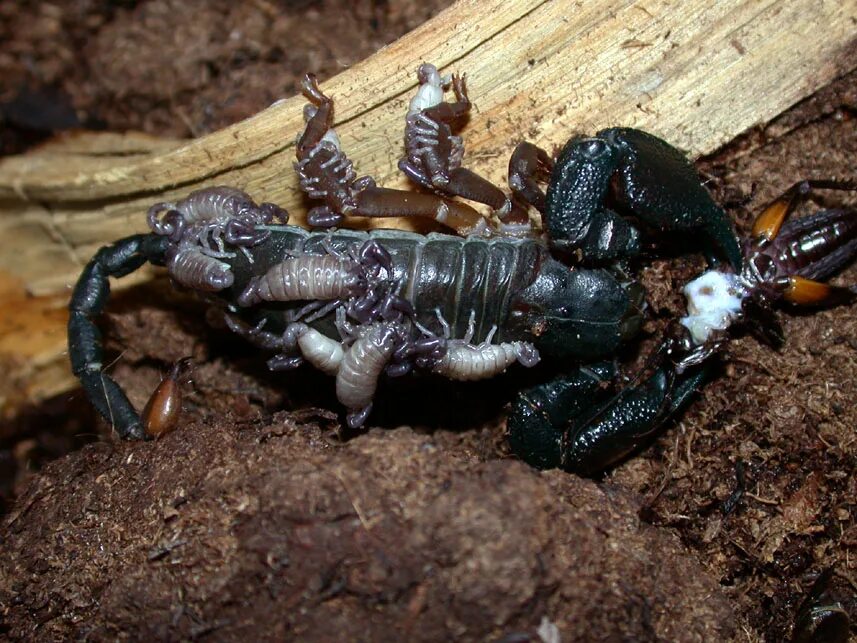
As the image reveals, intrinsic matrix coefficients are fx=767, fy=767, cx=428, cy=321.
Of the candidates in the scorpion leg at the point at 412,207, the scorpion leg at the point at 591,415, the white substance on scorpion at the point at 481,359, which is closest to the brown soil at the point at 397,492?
the scorpion leg at the point at 591,415

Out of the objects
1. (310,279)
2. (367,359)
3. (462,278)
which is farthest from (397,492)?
(462,278)

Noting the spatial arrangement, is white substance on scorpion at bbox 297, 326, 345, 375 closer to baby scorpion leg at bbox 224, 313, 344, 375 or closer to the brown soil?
baby scorpion leg at bbox 224, 313, 344, 375

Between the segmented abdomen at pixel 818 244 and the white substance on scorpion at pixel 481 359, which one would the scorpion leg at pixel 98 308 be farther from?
the segmented abdomen at pixel 818 244

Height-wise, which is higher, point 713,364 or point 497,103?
point 497,103

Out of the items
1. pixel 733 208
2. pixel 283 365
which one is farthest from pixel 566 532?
pixel 733 208

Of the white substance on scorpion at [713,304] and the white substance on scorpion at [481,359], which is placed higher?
the white substance on scorpion at [481,359]

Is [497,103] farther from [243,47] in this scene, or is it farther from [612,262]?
[243,47]
